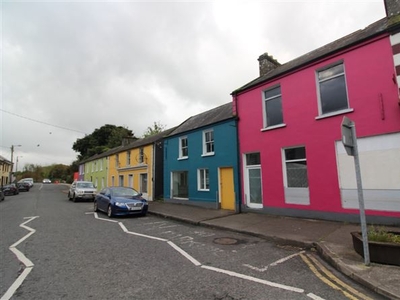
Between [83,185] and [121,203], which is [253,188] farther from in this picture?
[83,185]

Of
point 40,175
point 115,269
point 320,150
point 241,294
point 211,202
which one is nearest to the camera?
point 241,294

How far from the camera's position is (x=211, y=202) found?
14250mm

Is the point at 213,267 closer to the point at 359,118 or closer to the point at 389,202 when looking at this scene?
the point at 389,202

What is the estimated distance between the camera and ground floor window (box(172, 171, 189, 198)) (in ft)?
55.6

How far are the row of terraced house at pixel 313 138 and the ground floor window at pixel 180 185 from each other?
2.33 ft

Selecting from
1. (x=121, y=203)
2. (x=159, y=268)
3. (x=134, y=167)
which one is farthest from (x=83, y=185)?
(x=159, y=268)

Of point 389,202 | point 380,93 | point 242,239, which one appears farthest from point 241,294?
point 380,93

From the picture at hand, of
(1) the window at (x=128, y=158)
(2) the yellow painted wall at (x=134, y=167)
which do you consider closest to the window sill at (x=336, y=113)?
(2) the yellow painted wall at (x=134, y=167)

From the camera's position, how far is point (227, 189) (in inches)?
531

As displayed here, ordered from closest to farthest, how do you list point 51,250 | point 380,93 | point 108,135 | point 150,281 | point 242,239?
point 150,281
point 51,250
point 242,239
point 380,93
point 108,135

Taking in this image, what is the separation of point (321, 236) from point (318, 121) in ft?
15.4

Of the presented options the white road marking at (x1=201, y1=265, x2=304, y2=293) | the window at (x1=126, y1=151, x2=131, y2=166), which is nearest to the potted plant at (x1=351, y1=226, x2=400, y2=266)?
the white road marking at (x1=201, y1=265, x2=304, y2=293)

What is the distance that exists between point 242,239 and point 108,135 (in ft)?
170

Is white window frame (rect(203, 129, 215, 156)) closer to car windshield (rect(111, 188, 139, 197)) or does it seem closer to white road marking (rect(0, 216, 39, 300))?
car windshield (rect(111, 188, 139, 197))
